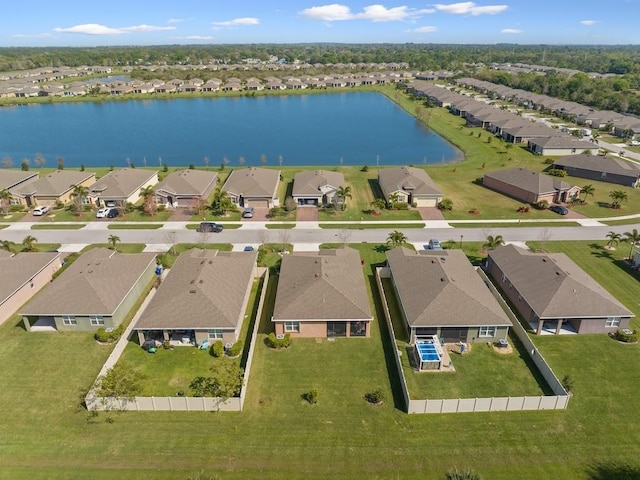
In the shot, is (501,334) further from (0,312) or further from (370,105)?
(370,105)

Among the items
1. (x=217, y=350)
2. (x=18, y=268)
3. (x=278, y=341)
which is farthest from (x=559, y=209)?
(x=18, y=268)

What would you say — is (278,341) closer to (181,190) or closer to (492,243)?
(492,243)

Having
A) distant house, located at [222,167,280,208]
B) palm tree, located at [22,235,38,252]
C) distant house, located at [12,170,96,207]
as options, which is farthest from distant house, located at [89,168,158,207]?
distant house, located at [222,167,280,208]

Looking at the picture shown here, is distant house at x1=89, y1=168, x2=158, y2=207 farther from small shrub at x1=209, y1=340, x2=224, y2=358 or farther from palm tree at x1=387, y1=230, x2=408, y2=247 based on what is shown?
palm tree at x1=387, y1=230, x2=408, y2=247

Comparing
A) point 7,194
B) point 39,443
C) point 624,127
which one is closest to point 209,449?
point 39,443

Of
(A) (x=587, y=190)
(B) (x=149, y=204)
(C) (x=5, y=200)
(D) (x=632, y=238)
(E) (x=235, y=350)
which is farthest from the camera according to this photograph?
(A) (x=587, y=190)

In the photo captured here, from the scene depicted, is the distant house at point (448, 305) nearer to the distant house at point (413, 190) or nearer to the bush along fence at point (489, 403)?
the bush along fence at point (489, 403)

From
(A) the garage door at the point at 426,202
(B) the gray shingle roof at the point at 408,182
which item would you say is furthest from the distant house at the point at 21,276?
(A) the garage door at the point at 426,202
